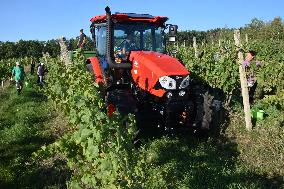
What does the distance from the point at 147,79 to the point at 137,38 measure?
3.57ft

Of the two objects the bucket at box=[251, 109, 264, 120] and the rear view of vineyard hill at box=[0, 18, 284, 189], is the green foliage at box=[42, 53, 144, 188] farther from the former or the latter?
the bucket at box=[251, 109, 264, 120]

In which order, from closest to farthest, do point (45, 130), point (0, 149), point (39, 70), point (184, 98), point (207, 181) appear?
point (207, 181) < point (184, 98) < point (0, 149) < point (45, 130) < point (39, 70)

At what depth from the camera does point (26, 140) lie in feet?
26.5

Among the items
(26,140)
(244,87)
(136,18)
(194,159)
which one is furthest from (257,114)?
(26,140)

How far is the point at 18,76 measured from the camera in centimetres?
1530

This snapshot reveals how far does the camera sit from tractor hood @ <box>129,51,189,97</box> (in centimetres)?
684

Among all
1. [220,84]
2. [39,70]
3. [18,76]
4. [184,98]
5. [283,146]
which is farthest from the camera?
[39,70]

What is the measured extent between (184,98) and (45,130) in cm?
341

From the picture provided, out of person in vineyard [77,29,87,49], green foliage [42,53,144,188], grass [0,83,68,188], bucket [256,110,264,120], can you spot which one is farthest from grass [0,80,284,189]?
person in vineyard [77,29,87,49]

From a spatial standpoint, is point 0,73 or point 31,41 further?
point 31,41

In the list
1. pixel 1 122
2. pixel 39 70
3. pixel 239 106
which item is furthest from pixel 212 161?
pixel 39 70

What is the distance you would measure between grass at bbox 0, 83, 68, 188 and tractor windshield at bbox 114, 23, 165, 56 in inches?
89.0

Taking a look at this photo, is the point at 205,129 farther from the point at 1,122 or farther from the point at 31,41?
the point at 31,41

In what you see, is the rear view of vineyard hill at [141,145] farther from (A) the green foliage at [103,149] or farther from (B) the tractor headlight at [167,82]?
(B) the tractor headlight at [167,82]
